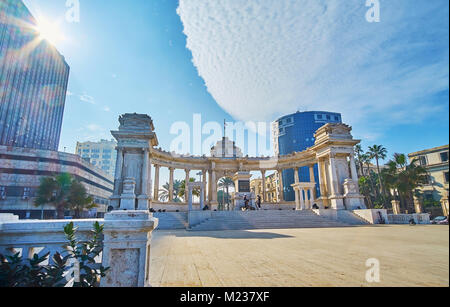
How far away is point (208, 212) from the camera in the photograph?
22.7m

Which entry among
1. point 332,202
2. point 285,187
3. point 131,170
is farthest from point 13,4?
point 285,187

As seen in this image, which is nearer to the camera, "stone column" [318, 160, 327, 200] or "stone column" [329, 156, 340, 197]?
"stone column" [329, 156, 340, 197]

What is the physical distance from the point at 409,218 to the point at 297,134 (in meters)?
72.6

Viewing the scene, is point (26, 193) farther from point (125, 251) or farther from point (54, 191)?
point (125, 251)

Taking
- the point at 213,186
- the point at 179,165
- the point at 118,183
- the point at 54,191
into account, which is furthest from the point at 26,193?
the point at 213,186

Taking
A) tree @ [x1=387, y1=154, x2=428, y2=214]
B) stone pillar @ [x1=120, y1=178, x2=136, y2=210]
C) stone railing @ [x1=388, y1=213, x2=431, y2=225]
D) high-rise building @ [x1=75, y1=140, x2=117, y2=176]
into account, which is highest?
high-rise building @ [x1=75, y1=140, x2=117, y2=176]

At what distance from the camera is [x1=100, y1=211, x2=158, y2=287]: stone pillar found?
3312mm

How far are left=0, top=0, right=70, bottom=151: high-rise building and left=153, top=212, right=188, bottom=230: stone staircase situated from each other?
134 feet

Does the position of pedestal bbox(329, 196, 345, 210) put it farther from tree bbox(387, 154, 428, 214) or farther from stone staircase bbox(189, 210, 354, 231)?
tree bbox(387, 154, 428, 214)

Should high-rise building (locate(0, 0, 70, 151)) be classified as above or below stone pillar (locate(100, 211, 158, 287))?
above

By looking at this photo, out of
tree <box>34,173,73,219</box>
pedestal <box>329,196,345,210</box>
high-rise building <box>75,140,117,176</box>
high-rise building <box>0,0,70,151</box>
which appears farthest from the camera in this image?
high-rise building <box>75,140,117,176</box>

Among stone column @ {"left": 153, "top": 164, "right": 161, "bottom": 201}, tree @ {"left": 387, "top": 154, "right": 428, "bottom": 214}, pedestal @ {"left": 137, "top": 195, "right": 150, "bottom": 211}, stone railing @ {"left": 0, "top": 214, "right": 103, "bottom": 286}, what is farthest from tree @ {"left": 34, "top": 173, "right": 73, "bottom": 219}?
tree @ {"left": 387, "top": 154, "right": 428, "bottom": 214}
